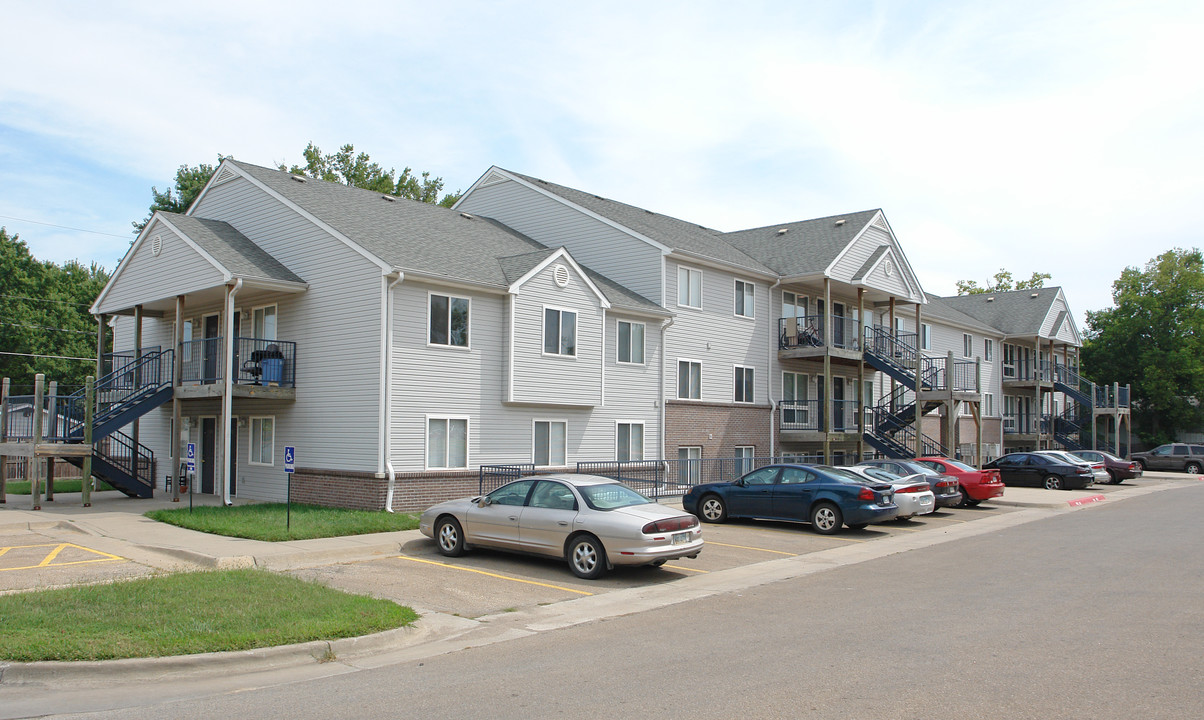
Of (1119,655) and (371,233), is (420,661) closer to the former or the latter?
(1119,655)

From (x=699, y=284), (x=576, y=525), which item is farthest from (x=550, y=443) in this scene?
(x=576, y=525)

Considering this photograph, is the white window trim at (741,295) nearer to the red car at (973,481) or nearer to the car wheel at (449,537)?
the red car at (973,481)

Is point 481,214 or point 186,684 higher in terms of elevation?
point 481,214

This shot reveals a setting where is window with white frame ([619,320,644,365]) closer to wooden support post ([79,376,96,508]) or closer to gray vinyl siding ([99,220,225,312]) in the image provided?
gray vinyl siding ([99,220,225,312])

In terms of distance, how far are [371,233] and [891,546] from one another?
1428cm

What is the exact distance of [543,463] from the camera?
24047 mm

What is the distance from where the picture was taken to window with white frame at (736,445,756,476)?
29.7 metres

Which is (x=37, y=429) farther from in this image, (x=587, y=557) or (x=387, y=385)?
(x=587, y=557)

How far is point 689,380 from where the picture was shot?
29.0 meters

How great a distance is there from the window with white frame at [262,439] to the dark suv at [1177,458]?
153 feet

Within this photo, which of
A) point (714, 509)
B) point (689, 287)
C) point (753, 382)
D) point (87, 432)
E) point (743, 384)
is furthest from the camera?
point (753, 382)

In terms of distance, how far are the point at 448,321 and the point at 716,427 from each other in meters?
11.5

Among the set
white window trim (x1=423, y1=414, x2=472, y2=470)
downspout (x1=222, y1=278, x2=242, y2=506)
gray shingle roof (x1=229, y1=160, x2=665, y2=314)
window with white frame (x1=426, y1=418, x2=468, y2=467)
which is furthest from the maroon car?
downspout (x1=222, y1=278, x2=242, y2=506)

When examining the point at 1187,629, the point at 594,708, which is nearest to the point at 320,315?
the point at 594,708
